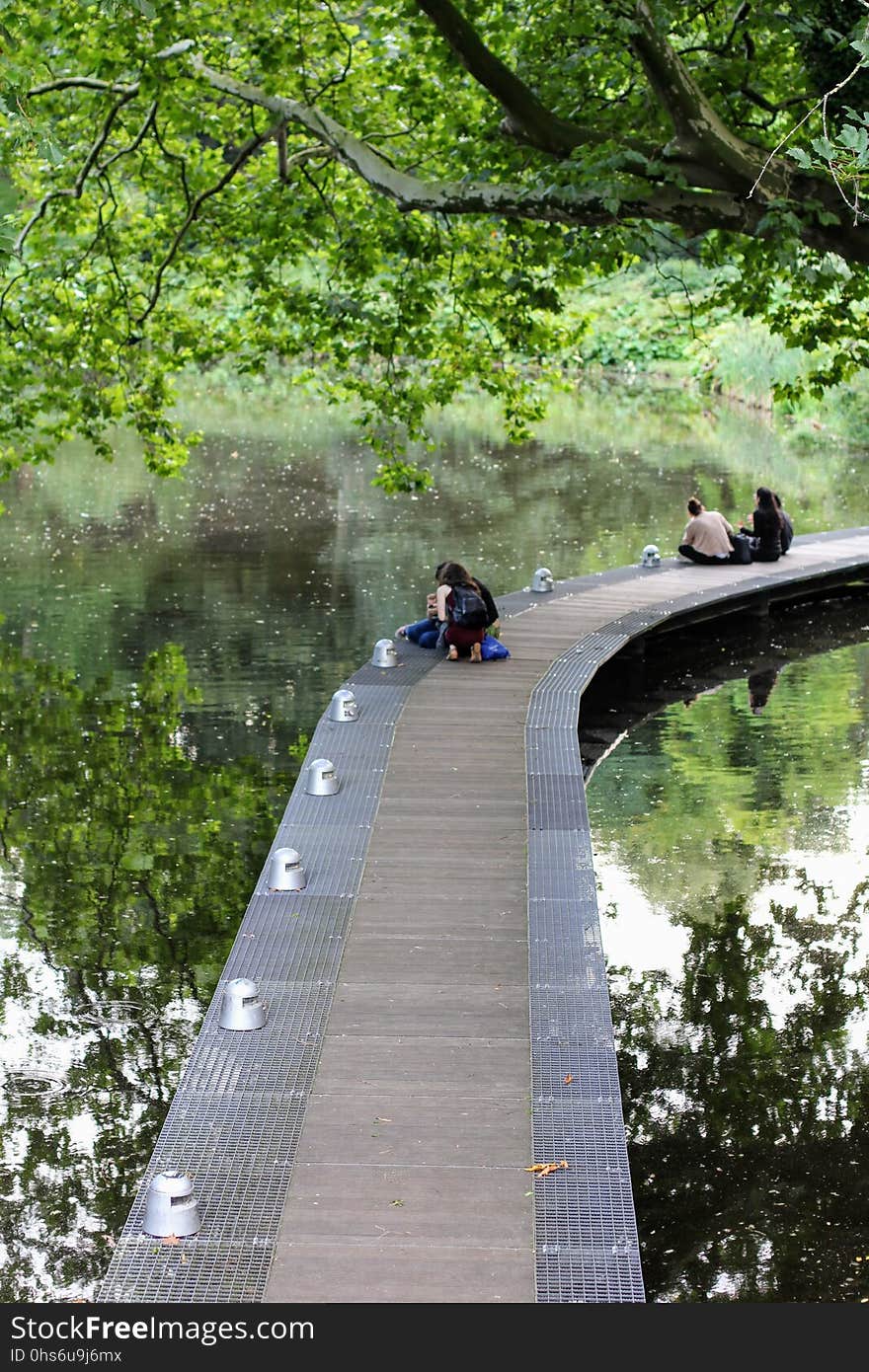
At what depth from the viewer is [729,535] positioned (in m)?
19.4

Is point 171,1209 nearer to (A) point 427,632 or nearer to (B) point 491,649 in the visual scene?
(B) point 491,649

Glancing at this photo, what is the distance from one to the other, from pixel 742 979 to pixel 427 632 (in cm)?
649

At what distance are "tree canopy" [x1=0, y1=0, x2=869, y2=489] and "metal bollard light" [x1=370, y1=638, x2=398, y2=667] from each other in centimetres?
296

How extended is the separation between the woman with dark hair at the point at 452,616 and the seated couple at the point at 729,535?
5.62 meters

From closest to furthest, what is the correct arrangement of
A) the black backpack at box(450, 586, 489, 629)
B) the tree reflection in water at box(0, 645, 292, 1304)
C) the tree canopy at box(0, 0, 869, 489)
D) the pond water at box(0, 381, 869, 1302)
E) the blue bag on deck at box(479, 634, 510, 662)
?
the tree reflection in water at box(0, 645, 292, 1304), the pond water at box(0, 381, 869, 1302), the tree canopy at box(0, 0, 869, 489), the black backpack at box(450, 586, 489, 629), the blue bag on deck at box(479, 634, 510, 662)

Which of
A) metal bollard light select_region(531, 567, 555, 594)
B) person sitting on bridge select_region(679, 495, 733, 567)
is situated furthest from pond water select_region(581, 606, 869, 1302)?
person sitting on bridge select_region(679, 495, 733, 567)

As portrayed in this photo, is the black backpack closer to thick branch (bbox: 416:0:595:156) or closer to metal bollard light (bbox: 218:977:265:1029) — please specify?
thick branch (bbox: 416:0:595:156)

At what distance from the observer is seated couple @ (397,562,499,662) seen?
45.6 feet

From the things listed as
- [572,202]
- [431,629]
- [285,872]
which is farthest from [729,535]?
[285,872]


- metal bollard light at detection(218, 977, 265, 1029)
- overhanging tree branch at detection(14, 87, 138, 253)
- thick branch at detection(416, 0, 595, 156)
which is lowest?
metal bollard light at detection(218, 977, 265, 1029)

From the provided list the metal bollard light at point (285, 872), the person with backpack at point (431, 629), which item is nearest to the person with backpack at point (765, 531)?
the person with backpack at point (431, 629)

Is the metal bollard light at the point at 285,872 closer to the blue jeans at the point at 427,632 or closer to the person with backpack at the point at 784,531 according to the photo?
the blue jeans at the point at 427,632

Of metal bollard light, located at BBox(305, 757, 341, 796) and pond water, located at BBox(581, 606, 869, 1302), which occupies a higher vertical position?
metal bollard light, located at BBox(305, 757, 341, 796)

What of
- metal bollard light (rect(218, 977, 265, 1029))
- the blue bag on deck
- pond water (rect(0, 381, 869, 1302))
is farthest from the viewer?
the blue bag on deck
